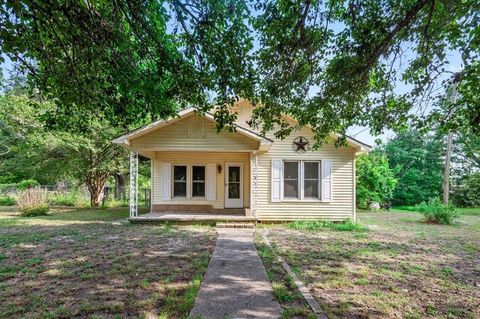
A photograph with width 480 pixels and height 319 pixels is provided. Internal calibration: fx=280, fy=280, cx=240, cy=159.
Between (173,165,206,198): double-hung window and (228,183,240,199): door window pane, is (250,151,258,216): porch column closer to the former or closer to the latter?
(228,183,240,199): door window pane

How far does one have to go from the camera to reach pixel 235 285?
428cm

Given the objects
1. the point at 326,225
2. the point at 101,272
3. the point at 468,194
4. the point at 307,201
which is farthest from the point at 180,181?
the point at 468,194

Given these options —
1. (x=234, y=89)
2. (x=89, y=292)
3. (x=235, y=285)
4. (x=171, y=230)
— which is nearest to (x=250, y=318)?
(x=235, y=285)

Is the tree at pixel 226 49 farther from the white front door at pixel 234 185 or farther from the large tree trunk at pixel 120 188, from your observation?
the large tree trunk at pixel 120 188

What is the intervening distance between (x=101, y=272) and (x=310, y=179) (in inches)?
328

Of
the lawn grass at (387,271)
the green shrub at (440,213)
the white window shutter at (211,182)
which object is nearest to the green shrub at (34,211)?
the white window shutter at (211,182)

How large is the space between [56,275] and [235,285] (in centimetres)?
303

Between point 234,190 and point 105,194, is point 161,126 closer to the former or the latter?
point 234,190

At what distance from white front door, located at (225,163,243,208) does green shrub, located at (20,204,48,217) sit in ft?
28.1

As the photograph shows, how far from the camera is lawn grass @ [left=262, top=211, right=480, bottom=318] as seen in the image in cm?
368

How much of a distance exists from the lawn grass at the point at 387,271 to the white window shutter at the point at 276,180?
2064mm

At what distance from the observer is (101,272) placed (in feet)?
15.8

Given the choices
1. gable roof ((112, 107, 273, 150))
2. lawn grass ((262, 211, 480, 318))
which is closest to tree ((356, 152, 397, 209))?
lawn grass ((262, 211, 480, 318))

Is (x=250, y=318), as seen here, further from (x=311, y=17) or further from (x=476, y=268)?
(x=476, y=268)
